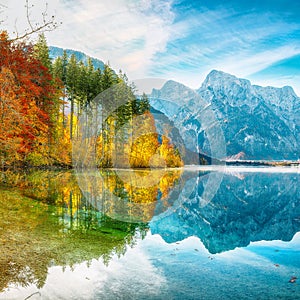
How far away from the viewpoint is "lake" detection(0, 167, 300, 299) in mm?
5145

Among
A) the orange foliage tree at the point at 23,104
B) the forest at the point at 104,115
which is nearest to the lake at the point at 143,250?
the orange foliage tree at the point at 23,104

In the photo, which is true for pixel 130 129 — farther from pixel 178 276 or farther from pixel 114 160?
pixel 178 276

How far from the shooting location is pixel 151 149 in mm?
47312

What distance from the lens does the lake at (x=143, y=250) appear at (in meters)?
5.14

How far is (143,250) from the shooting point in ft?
24.5

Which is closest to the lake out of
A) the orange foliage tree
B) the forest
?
the orange foliage tree

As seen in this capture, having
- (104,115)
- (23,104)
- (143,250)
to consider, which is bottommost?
(143,250)

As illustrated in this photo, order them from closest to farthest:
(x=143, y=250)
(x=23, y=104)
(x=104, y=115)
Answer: (x=143, y=250), (x=23, y=104), (x=104, y=115)

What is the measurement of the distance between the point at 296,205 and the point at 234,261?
9.44 meters

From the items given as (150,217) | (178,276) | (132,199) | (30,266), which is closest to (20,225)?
(30,266)

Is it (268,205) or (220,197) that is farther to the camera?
(220,197)

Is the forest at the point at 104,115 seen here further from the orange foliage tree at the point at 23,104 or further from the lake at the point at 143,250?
the lake at the point at 143,250

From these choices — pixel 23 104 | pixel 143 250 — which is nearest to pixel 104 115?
pixel 23 104

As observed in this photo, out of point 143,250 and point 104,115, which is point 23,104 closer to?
point 143,250
